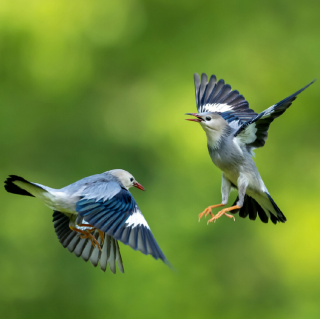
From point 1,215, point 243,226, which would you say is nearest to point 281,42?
point 243,226

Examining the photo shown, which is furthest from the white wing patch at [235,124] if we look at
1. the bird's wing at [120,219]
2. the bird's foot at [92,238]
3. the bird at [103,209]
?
the bird's foot at [92,238]

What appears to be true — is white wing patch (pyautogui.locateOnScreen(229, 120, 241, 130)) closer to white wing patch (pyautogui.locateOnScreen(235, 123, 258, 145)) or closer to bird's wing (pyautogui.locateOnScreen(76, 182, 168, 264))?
white wing patch (pyautogui.locateOnScreen(235, 123, 258, 145))

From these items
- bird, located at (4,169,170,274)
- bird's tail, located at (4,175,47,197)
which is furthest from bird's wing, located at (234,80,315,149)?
bird's tail, located at (4,175,47,197)

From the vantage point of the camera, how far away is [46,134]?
1293 cm

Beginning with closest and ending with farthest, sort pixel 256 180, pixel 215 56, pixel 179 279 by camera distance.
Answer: pixel 256 180 < pixel 179 279 < pixel 215 56

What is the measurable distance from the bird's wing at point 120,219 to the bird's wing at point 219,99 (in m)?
1.77

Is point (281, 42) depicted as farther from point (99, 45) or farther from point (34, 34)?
point (34, 34)

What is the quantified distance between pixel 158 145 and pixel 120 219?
816cm

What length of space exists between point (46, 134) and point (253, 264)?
5687 mm

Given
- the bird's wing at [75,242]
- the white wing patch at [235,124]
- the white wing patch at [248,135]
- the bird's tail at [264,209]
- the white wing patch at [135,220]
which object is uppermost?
the white wing patch at [235,124]

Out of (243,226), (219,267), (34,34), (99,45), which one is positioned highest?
(99,45)

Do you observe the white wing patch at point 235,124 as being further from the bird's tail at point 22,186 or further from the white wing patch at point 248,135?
the bird's tail at point 22,186

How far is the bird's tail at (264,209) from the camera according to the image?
182 inches

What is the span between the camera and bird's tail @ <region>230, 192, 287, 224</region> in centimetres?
463
